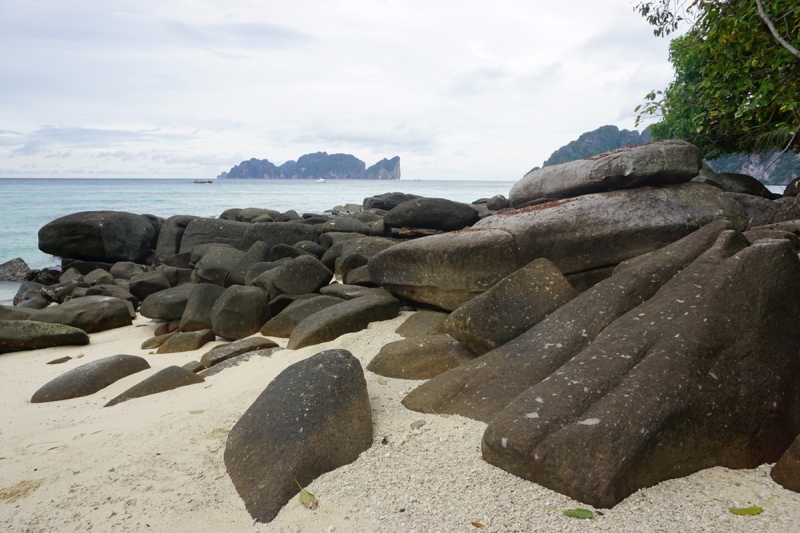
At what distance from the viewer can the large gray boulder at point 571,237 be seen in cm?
564

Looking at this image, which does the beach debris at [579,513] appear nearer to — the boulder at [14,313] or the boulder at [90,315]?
the boulder at [90,315]

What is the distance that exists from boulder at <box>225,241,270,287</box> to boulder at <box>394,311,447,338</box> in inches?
146

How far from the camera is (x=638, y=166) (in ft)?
19.6

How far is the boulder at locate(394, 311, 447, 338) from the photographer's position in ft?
17.9

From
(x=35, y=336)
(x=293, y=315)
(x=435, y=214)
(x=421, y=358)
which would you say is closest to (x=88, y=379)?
(x=293, y=315)

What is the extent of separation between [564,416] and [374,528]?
3.75ft

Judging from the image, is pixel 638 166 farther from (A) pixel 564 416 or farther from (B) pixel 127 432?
(B) pixel 127 432

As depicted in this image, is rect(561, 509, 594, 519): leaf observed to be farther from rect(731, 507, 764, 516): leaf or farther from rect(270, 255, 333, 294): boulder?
rect(270, 255, 333, 294): boulder

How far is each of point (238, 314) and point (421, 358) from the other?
10.6 ft

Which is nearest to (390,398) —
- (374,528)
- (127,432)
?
(374,528)

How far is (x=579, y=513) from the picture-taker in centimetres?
235

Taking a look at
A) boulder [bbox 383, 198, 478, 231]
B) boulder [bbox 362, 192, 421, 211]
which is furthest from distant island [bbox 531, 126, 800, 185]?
boulder [bbox 383, 198, 478, 231]

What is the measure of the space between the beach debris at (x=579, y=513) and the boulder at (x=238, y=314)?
17.1ft

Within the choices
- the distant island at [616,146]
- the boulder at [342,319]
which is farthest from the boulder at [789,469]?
the distant island at [616,146]
